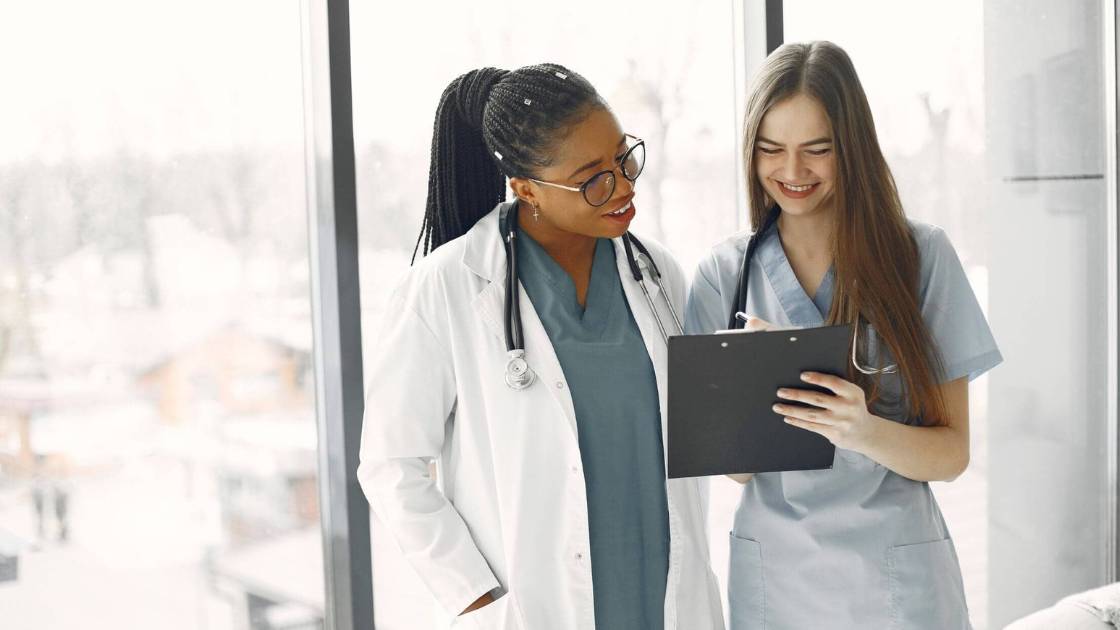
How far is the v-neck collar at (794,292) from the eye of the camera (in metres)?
1.44

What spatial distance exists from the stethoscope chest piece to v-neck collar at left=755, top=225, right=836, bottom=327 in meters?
0.40

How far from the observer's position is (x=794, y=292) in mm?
1446

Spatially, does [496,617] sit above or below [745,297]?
below

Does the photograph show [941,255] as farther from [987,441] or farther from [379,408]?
[987,441]

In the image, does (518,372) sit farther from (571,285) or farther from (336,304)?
(336,304)

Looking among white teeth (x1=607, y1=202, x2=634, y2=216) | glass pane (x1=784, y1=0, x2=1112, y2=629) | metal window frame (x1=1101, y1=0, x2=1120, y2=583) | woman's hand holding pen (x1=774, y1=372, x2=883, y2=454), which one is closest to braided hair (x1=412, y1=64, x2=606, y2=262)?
white teeth (x1=607, y1=202, x2=634, y2=216)

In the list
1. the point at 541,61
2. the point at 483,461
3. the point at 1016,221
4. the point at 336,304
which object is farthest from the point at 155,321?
the point at 1016,221

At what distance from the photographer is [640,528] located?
1376 millimetres

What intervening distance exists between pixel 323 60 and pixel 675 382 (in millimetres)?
1112

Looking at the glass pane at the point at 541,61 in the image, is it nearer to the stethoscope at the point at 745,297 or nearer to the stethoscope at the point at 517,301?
the stethoscope at the point at 517,301

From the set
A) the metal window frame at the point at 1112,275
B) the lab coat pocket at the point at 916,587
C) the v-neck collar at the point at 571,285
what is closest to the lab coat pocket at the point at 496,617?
the v-neck collar at the point at 571,285

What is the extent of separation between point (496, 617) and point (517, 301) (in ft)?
1.42

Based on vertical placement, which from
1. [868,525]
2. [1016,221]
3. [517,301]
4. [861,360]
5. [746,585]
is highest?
[1016,221]

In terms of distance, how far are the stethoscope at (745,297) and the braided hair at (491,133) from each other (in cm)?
32
